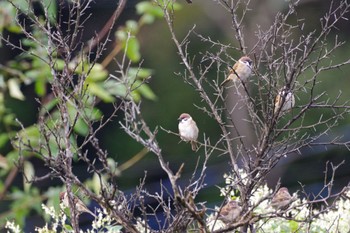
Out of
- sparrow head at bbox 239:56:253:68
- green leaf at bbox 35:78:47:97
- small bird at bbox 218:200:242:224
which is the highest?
green leaf at bbox 35:78:47:97

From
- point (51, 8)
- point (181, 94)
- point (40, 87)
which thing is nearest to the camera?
point (51, 8)

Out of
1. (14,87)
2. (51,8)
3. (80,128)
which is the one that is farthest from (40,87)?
(51,8)

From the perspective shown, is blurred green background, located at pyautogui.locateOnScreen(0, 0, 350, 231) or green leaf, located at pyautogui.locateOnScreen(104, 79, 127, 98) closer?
green leaf, located at pyautogui.locateOnScreen(104, 79, 127, 98)

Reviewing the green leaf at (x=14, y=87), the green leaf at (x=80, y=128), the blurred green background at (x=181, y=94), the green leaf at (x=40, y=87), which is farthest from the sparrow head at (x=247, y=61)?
the blurred green background at (x=181, y=94)

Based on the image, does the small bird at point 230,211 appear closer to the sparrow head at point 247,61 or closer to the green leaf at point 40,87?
the sparrow head at point 247,61

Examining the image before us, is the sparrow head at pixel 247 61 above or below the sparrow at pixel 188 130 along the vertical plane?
A: below

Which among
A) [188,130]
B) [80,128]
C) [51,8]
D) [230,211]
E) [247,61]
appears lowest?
[230,211]

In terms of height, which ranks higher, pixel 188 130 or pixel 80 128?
pixel 188 130

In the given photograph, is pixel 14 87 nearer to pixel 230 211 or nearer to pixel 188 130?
pixel 188 130

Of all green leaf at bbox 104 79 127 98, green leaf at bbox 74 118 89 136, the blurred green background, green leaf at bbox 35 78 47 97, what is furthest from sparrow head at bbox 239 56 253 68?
the blurred green background

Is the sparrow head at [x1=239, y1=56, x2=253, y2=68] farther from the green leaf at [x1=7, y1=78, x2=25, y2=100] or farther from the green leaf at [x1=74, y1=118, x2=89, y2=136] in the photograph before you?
the green leaf at [x1=7, y1=78, x2=25, y2=100]

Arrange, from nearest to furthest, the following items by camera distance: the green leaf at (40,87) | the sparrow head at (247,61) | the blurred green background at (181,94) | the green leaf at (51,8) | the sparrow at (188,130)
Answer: the green leaf at (51,8) → the sparrow head at (247,61) → the green leaf at (40,87) → the sparrow at (188,130) → the blurred green background at (181,94)

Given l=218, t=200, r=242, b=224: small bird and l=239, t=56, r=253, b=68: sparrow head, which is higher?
l=239, t=56, r=253, b=68: sparrow head

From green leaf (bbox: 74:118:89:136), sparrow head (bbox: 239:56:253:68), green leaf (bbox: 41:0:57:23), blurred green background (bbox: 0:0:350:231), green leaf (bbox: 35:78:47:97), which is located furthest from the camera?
blurred green background (bbox: 0:0:350:231)
